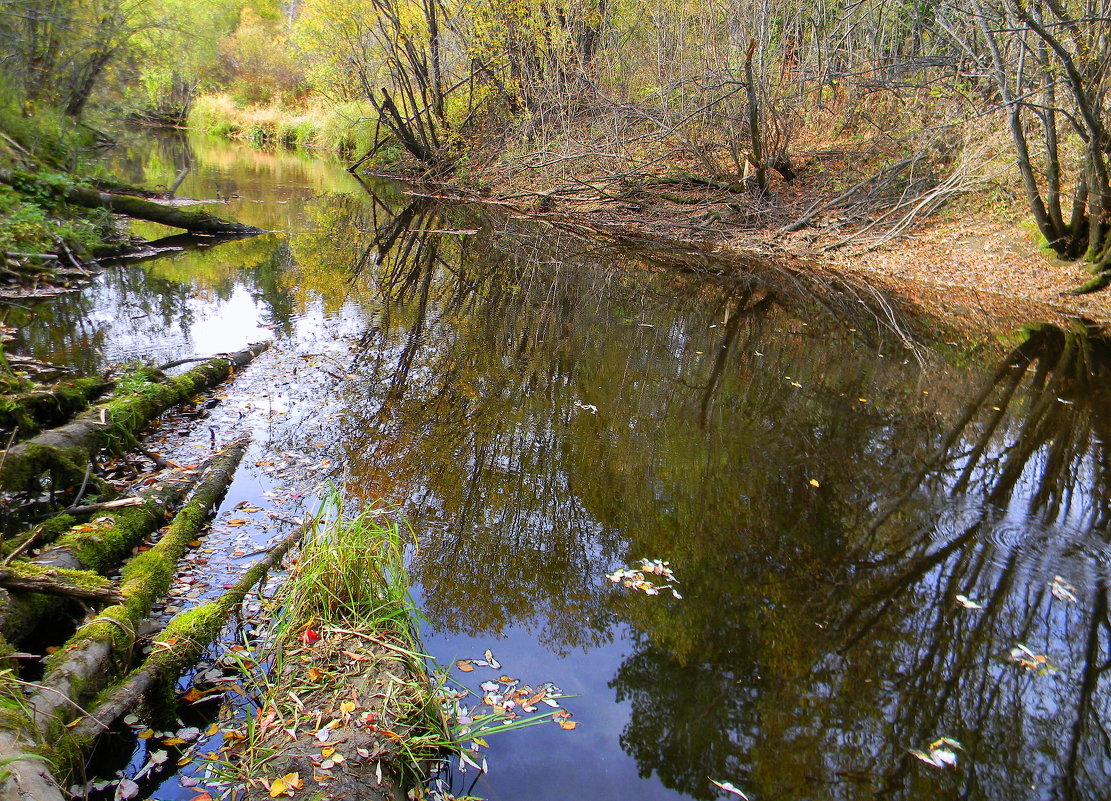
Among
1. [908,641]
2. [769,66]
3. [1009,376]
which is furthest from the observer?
[769,66]

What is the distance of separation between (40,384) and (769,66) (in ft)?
57.4

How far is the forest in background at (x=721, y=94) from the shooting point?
1391cm

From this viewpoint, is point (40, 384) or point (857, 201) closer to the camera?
point (40, 384)

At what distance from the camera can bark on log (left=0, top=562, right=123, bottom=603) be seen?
356 centimetres

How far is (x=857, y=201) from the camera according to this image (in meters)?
18.2

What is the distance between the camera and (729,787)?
3461mm

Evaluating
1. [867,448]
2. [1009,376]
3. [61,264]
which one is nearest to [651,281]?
[1009,376]

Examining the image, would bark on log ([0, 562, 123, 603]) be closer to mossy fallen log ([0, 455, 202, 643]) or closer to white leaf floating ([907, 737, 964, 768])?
mossy fallen log ([0, 455, 202, 643])

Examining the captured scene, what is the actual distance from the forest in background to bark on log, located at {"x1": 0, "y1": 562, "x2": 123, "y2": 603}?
13.6 meters

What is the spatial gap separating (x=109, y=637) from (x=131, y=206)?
1418cm

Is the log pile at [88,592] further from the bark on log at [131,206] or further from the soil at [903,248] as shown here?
the soil at [903,248]

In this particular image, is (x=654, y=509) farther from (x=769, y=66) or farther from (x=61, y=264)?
(x=769, y=66)

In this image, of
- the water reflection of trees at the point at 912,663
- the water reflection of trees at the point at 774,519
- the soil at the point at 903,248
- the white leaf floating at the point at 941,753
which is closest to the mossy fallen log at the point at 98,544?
the water reflection of trees at the point at 774,519

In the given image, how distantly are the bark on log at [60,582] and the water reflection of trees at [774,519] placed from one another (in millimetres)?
1803
